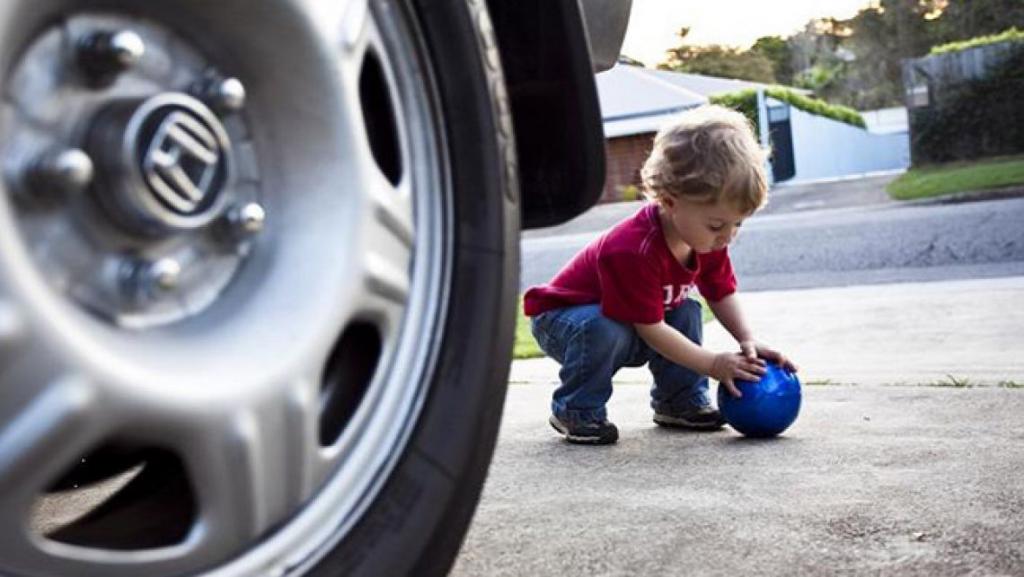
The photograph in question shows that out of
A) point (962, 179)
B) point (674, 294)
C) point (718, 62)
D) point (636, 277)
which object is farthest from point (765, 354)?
point (718, 62)

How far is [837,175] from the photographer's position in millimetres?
33344

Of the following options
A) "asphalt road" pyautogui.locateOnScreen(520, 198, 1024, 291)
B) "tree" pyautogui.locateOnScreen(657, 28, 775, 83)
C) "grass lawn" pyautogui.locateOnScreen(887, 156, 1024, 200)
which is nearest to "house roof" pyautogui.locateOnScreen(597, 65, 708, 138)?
"grass lawn" pyautogui.locateOnScreen(887, 156, 1024, 200)

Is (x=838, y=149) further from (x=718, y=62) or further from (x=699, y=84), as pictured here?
(x=718, y=62)

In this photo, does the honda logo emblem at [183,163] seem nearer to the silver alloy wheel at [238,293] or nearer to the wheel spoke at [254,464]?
the silver alloy wheel at [238,293]

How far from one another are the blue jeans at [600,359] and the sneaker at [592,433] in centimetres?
2

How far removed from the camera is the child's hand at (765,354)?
2824mm

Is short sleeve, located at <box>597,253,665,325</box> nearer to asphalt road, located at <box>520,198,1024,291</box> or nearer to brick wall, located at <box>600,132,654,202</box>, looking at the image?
asphalt road, located at <box>520,198,1024,291</box>

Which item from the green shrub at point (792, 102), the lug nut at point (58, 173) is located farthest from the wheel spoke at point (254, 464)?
the green shrub at point (792, 102)

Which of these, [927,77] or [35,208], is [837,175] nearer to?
Result: [927,77]

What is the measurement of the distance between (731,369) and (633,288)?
0.96 ft

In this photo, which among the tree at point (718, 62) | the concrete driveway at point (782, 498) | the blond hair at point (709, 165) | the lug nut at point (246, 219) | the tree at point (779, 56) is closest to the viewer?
the lug nut at point (246, 219)

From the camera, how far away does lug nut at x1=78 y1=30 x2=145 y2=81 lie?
111 centimetres

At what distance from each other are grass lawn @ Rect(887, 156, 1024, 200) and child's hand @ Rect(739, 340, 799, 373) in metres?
12.5

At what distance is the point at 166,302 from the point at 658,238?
1.80m
